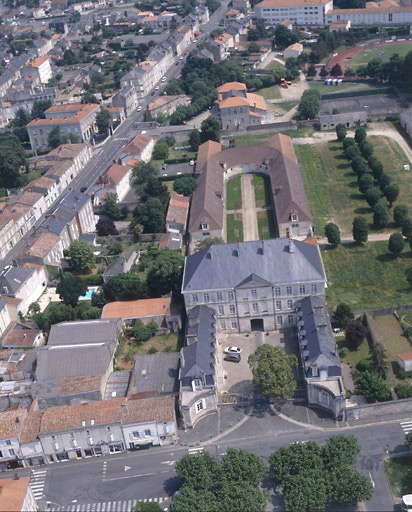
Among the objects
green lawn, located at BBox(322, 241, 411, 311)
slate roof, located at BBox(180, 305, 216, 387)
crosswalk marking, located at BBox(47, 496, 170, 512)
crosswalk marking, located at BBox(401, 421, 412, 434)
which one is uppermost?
slate roof, located at BBox(180, 305, 216, 387)

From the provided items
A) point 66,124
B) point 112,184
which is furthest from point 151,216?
point 66,124

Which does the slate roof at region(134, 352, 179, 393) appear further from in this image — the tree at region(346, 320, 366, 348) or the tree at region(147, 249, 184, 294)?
the tree at region(346, 320, 366, 348)

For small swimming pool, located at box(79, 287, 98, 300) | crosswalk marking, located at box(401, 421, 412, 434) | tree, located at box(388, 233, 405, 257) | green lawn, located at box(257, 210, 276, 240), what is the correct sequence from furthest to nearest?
1. green lawn, located at box(257, 210, 276, 240)
2. small swimming pool, located at box(79, 287, 98, 300)
3. tree, located at box(388, 233, 405, 257)
4. crosswalk marking, located at box(401, 421, 412, 434)

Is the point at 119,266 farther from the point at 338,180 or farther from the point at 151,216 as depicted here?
the point at 338,180

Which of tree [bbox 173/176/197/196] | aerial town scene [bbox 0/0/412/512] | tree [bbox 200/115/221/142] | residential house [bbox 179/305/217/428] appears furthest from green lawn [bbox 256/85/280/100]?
residential house [bbox 179/305/217/428]

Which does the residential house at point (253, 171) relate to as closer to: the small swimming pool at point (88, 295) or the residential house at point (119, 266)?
the residential house at point (119, 266)

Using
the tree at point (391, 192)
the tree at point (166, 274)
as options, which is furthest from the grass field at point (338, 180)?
the tree at point (166, 274)
